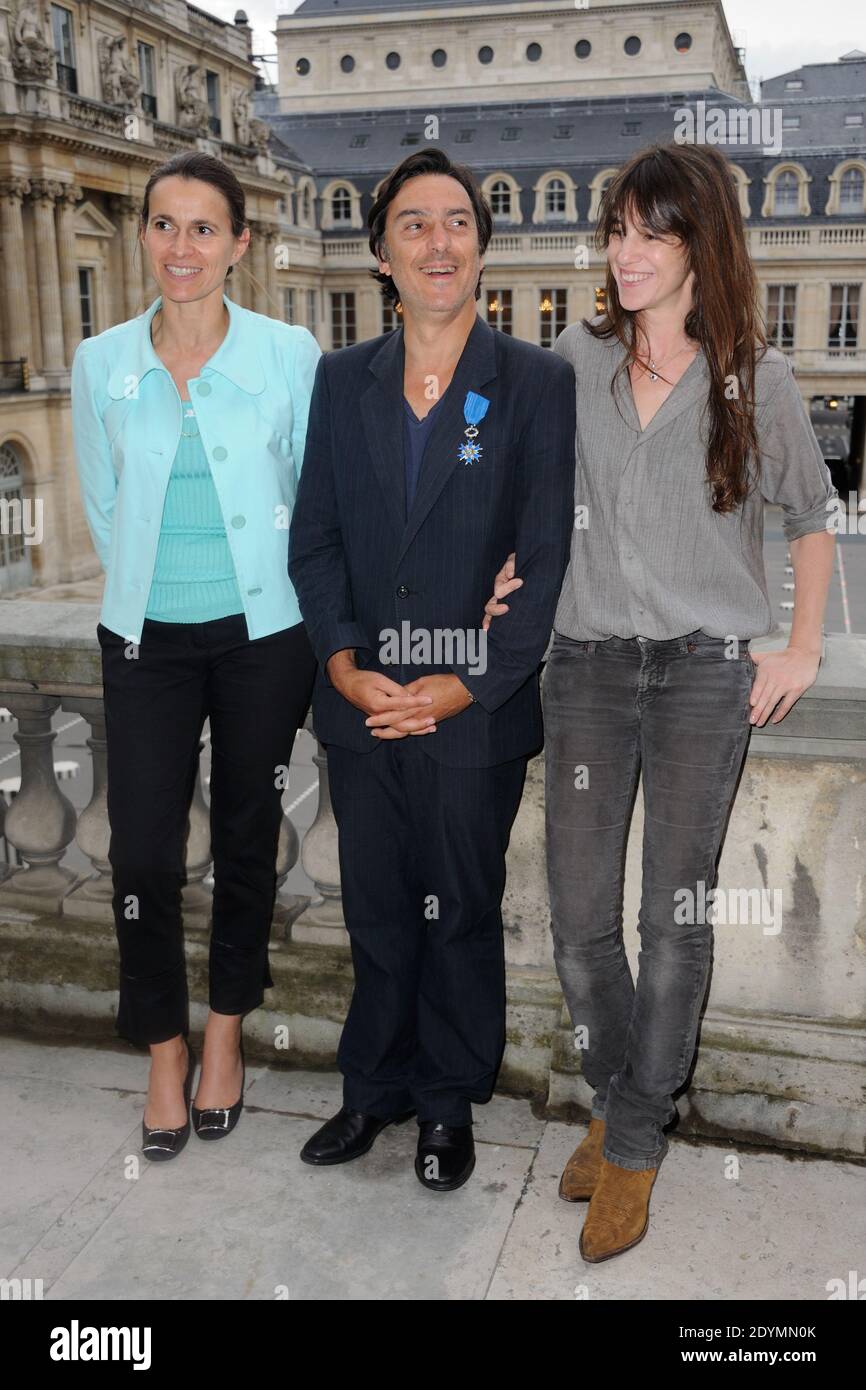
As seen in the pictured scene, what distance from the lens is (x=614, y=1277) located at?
9.08 feet

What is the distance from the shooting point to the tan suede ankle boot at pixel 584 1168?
3.01 metres

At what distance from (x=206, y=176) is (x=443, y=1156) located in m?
2.27

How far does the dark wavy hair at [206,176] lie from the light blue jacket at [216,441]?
22cm

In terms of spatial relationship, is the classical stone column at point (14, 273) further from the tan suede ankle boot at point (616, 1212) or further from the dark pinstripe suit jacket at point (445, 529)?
the tan suede ankle boot at point (616, 1212)

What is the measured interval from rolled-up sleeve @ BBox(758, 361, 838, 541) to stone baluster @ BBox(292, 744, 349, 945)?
1.45 metres

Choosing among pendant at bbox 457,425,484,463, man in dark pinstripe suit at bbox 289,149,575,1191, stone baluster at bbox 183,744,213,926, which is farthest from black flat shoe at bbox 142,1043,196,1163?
pendant at bbox 457,425,484,463

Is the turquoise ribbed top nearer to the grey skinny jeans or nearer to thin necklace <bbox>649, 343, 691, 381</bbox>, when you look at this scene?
the grey skinny jeans

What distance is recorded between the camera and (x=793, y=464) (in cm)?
276

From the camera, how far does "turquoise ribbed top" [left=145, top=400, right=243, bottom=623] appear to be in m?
3.05

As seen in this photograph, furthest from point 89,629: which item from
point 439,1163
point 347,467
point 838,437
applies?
point 838,437

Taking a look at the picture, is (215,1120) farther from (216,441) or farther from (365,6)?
(365,6)

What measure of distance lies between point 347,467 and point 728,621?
0.88 m

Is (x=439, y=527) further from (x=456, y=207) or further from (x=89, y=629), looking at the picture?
(x=89, y=629)

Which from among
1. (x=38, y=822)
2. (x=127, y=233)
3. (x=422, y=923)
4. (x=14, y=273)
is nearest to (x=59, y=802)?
(x=38, y=822)
